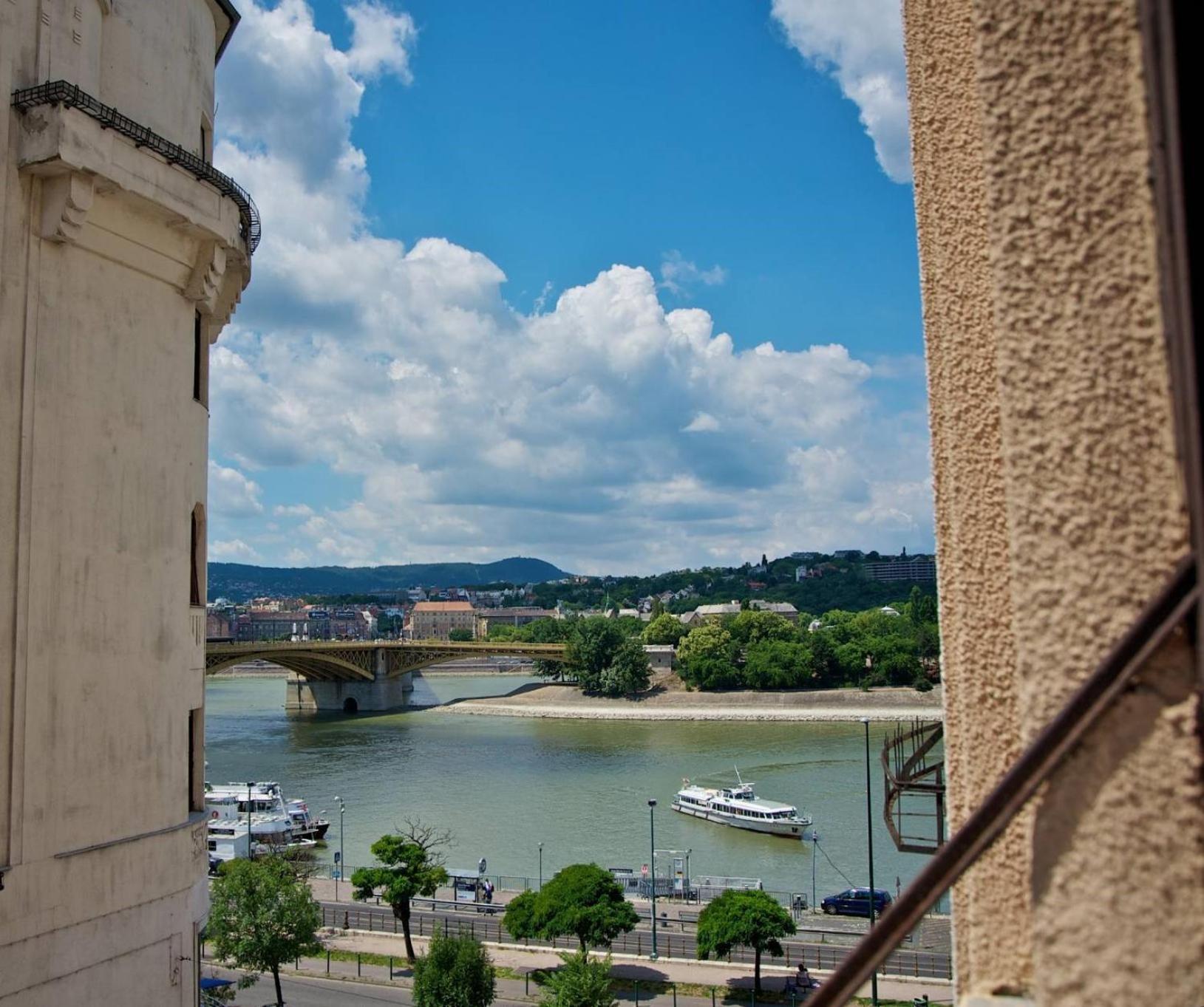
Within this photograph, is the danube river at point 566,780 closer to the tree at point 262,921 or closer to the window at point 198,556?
the tree at point 262,921

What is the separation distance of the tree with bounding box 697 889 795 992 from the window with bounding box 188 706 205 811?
1288cm

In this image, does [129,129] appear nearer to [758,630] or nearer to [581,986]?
[581,986]

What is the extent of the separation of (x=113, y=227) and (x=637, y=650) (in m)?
69.0

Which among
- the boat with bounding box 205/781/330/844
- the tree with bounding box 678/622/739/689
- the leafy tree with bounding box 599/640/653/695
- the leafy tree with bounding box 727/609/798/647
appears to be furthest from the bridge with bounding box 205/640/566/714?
the boat with bounding box 205/781/330/844

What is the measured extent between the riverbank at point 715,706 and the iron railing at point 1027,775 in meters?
64.9

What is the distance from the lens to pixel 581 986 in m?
17.3

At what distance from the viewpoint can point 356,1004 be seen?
67.0 feet

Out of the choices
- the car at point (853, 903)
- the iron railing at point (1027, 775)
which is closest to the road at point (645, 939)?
the car at point (853, 903)

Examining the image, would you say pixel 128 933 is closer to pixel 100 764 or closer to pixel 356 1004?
pixel 100 764

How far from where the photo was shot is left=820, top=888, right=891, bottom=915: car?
25.6m

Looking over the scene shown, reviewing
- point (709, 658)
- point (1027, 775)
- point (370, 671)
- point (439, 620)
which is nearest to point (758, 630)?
point (709, 658)

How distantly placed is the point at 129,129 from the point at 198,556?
399 centimetres

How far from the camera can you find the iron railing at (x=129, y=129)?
8242mm

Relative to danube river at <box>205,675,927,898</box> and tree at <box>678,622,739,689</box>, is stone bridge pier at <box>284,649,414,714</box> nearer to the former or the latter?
danube river at <box>205,675,927,898</box>
